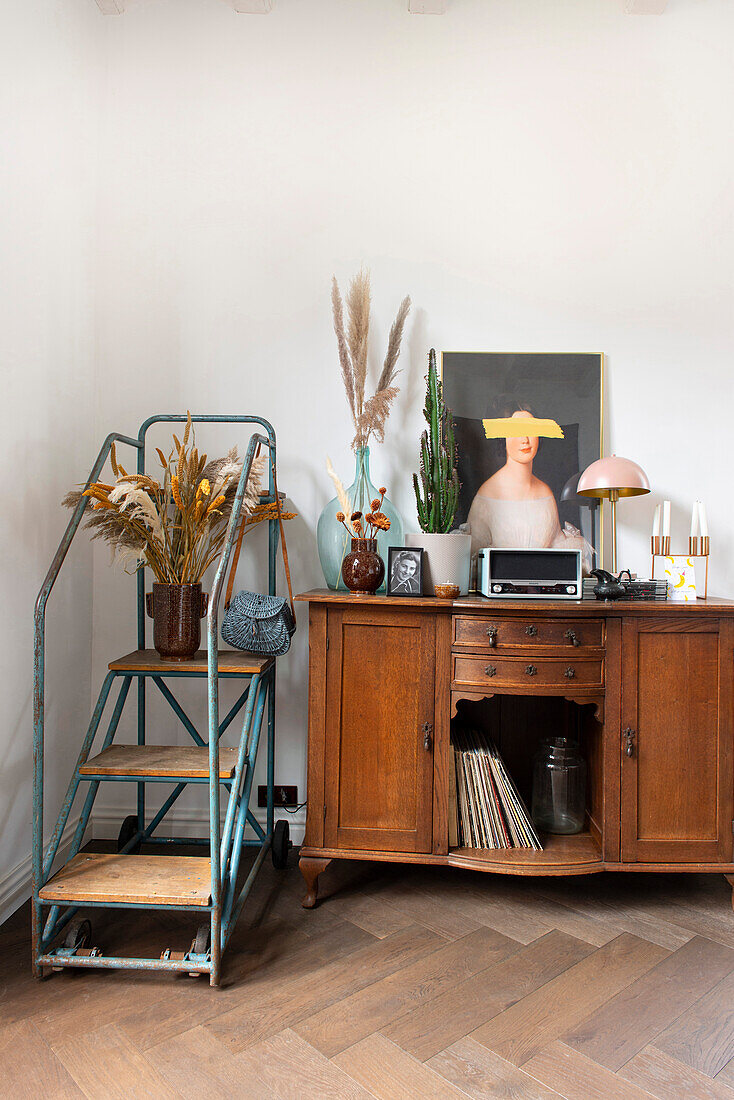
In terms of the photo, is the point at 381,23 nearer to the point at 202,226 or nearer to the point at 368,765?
the point at 202,226

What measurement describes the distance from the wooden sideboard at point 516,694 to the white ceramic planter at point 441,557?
137 mm

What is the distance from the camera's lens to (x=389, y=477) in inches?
103

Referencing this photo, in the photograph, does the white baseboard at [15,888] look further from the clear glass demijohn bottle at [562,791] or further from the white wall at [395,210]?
the clear glass demijohn bottle at [562,791]

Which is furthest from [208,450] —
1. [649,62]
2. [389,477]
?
[649,62]

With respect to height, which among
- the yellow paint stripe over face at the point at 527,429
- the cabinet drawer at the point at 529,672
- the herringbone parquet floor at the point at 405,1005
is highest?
the yellow paint stripe over face at the point at 527,429

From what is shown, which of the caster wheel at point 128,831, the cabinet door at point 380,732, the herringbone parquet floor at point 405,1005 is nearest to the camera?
the herringbone parquet floor at point 405,1005

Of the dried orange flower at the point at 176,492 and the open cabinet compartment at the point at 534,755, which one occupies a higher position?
the dried orange flower at the point at 176,492

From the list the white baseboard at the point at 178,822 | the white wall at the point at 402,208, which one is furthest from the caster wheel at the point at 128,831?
the white wall at the point at 402,208

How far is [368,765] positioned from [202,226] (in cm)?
209

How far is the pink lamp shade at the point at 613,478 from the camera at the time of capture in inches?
89.5

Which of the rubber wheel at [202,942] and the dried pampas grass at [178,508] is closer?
the rubber wheel at [202,942]

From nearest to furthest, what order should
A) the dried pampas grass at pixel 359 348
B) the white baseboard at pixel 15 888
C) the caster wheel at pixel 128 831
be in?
the white baseboard at pixel 15 888 → the caster wheel at pixel 128 831 → the dried pampas grass at pixel 359 348

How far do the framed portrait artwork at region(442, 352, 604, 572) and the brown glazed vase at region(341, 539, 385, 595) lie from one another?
482 mm

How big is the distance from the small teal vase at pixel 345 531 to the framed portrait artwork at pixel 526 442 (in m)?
0.28
